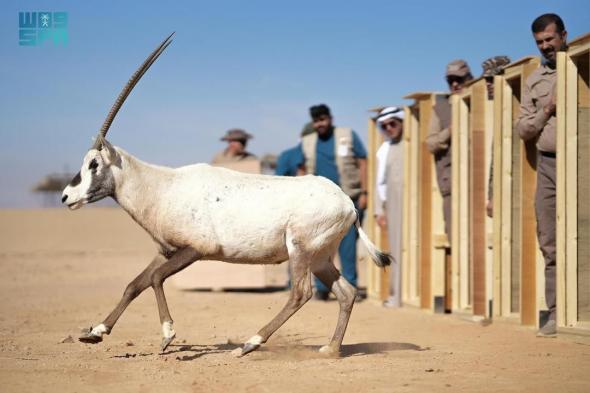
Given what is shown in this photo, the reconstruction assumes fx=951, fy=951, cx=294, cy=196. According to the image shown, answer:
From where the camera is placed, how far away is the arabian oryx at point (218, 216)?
791cm

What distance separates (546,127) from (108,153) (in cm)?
409

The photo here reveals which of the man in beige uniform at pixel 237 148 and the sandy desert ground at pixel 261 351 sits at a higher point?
the man in beige uniform at pixel 237 148

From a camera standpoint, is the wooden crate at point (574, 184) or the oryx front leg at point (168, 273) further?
the wooden crate at point (574, 184)

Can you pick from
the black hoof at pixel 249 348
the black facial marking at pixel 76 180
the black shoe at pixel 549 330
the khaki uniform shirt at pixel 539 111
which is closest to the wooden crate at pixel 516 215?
the khaki uniform shirt at pixel 539 111

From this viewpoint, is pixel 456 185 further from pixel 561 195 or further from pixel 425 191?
pixel 561 195

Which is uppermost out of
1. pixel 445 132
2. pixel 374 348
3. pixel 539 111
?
pixel 539 111

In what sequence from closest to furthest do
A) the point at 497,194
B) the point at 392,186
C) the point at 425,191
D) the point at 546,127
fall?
the point at 546,127 < the point at 497,194 < the point at 425,191 < the point at 392,186

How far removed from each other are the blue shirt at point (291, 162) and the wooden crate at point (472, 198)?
315 centimetres

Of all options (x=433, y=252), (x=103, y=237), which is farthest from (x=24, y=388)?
(x=103, y=237)

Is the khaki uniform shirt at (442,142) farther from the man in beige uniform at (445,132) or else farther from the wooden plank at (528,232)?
the wooden plank at (528,232)

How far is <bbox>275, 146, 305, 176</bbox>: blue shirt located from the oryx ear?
5854mm

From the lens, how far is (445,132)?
11.7 m

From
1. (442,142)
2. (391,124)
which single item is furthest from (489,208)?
(391,124)

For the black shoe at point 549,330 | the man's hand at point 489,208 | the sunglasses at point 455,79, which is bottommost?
the black shoe at point 549,330
